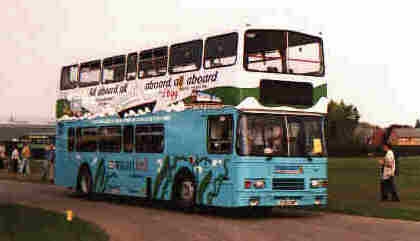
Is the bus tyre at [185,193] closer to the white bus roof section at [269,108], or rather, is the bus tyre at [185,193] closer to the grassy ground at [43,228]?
the white bus roof section at [269,108]

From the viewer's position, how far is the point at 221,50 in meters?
19.9

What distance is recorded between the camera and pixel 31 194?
95.2 feet

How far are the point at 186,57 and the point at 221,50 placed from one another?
1796 millimetres

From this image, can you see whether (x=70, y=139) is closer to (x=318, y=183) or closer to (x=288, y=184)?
(x=288, y=184)

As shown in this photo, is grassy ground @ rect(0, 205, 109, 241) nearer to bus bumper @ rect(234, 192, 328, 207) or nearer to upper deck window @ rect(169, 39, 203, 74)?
bus bumper @ rect(234, 192, 328, 207)

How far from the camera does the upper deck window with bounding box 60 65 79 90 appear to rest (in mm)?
27783

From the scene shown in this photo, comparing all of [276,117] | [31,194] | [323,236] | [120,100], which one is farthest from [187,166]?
[31,194]

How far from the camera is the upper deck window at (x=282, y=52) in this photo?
19.3 m

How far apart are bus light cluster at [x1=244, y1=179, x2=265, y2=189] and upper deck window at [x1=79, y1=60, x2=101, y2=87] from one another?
8975 millimetres

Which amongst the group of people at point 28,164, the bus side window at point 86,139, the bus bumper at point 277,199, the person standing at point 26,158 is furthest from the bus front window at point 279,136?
the person standing at point 26,158

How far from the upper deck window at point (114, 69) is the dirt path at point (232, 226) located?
4.09 meters

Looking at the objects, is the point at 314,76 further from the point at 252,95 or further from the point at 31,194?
the point at 31,194

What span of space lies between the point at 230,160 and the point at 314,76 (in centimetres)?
311

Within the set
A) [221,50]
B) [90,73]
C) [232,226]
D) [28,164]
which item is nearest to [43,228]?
[232,226]
